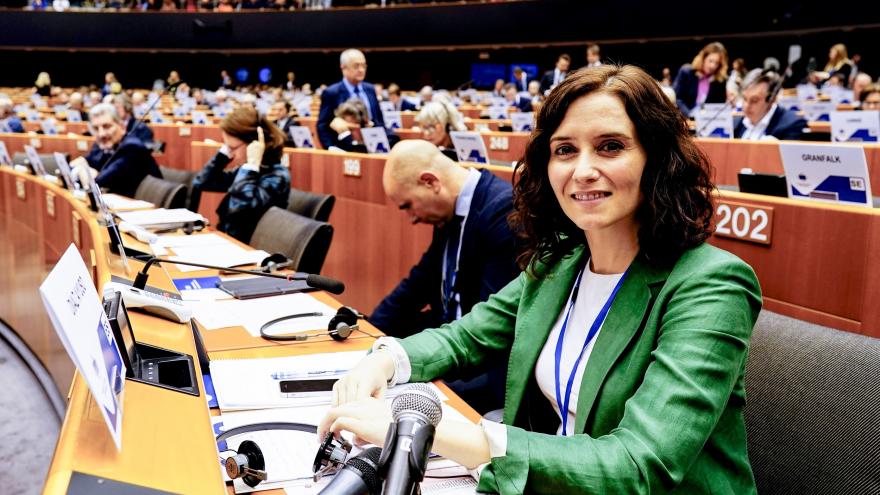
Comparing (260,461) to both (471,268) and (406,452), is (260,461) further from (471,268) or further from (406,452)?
(471,268)

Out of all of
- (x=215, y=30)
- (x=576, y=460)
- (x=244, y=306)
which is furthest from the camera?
(x=215, y=30)

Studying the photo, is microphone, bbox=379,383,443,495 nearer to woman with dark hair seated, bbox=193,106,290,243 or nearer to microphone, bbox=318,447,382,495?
microphone, bbox=318,447,382,495

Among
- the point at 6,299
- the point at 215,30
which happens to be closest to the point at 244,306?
the point at 6,299

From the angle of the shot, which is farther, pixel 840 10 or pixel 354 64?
pixel 840 10

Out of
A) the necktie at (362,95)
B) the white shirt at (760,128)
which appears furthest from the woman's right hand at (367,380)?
the necktie at (362,95)

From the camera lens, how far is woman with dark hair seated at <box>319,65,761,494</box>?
96cm

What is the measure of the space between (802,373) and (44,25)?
2036 cm

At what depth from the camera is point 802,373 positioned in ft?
3.76

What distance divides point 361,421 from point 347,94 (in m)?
5.25

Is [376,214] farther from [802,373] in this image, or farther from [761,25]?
[761,25]

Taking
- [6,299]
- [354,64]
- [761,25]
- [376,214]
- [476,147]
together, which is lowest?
[6,299]

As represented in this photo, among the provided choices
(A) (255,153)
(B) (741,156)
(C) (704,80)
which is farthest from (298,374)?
(C) (704,80)

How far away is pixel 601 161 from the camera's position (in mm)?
1174

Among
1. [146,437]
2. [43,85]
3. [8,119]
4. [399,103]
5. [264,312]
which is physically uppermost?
[43,85]
